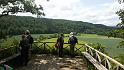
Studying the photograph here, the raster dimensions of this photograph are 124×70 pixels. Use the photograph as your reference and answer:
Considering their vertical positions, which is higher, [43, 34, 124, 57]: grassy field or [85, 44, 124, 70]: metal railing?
[85, 44, 124, 70]: metal railing

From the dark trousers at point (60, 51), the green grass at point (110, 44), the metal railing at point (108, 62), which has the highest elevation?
the metal railing at point (108, 62)

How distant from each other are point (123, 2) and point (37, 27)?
100.0 metres

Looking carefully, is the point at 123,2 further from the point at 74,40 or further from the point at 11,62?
the point at 11,62

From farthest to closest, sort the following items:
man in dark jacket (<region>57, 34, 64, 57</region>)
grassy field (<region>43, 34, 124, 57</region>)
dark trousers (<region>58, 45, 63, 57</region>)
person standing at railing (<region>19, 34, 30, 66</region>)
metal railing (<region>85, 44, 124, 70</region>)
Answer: grassy field (<region>43, 34, 124, 57</region>) → dark trousers (<region>58, 45, 63, 57</region>) → man in dark jacket (<region>57, 34, 64, 57</region>) → person standing at railing (<region>19, 34, 30, 66</region>) → metal railing (<region>85, 44, 124, 70</region>)

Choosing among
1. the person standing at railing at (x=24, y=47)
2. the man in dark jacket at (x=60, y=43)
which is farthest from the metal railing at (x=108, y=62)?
the man in dark jacket at (x=60, y=43)

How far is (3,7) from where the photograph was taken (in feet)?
75.3

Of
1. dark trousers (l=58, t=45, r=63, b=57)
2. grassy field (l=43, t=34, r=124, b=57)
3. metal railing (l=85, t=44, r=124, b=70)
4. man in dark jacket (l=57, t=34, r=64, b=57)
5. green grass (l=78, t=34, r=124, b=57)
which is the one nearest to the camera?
metal railing (l=85, t=44, r=124, b=70)

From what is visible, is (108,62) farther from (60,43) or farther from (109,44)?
(109,44)

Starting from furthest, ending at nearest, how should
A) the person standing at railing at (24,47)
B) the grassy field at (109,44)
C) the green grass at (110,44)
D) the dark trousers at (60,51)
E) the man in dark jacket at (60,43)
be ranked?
the green grass at (110,44)
the grassy field at (109,44)
the dark trousers at (60,51)
the man in dark jacket at (60,43)
the person standing at railing at (24,47)

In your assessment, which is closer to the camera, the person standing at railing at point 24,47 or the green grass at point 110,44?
the person standing at railing at point 24,47

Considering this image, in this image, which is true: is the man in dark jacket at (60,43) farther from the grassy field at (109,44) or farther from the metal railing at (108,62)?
the grassy field at (109,44)

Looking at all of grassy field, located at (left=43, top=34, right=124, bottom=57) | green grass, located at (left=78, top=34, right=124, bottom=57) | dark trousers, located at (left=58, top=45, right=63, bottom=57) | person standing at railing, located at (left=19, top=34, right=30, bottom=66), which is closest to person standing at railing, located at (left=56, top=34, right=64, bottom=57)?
dark trousers, located at (left=58, top=45, right=63, bottom=57)

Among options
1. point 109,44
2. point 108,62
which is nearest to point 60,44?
point 108,62

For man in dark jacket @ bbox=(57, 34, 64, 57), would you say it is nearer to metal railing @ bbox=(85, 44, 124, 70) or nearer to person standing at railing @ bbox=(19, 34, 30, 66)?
metal railing @ bbox=(85, 44, 124, 70)
